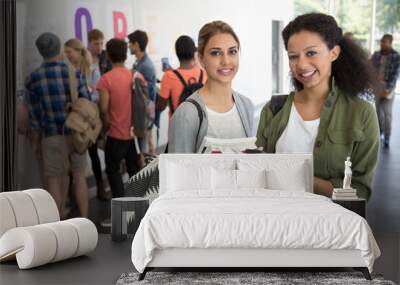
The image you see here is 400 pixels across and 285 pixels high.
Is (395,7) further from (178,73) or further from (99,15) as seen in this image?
(99,15)

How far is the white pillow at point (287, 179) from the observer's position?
8.11m

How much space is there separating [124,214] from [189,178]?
81 centimetres

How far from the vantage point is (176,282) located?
658cm

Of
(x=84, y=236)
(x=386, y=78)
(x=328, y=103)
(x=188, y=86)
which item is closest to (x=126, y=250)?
(x=84, y=236)

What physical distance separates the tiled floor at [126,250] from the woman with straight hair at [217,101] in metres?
1.33

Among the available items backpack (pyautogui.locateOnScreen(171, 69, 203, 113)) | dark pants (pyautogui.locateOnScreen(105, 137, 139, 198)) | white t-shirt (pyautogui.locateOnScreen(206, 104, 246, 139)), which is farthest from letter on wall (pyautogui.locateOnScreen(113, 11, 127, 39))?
white t-shirt (pyautogui.locateOnScreen(206, 104, 246, 139))

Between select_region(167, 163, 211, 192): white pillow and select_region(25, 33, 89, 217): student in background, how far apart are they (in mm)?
1726

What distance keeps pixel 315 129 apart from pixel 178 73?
1563mm

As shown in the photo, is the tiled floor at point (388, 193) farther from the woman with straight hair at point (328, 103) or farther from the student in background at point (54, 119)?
the student in background at point (54, 119)

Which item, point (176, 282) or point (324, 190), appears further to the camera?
point (324, 190)

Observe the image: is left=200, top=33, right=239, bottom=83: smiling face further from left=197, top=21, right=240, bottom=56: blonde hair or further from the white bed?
the white bed

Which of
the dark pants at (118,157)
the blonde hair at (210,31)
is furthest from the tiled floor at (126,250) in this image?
the blonde hair at (210,31)

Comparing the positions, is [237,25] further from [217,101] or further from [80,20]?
[80,20]

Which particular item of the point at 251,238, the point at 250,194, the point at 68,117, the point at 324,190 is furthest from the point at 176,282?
the point at 68,117
